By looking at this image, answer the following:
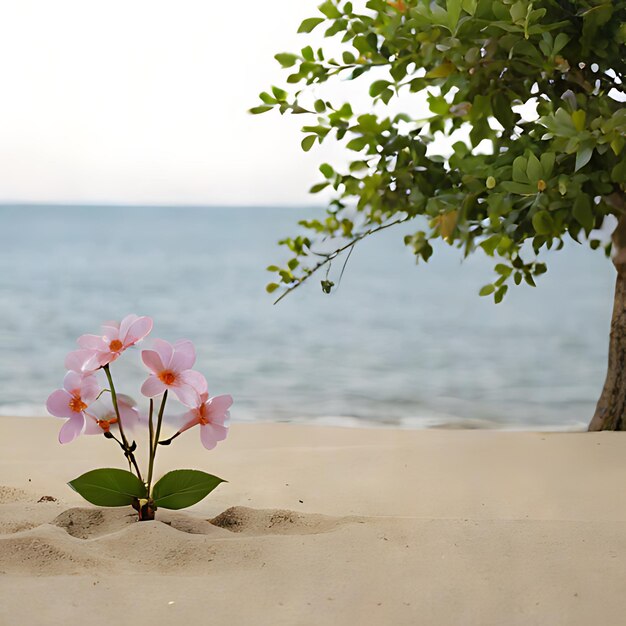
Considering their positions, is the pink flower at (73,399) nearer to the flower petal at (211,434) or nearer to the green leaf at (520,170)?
the flower petal at (211,434)

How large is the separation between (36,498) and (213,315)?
7237 millimetres

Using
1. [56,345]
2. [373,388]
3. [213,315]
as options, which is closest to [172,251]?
[213,315]

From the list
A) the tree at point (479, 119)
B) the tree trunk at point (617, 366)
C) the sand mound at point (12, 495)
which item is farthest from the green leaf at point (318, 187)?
the tree trunk at point (617, 366)

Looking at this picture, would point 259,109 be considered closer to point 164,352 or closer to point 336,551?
point 164,352

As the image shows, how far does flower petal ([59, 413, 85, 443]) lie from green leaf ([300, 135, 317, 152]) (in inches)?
27.8

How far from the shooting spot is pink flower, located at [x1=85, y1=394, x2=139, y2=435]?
1386 mm

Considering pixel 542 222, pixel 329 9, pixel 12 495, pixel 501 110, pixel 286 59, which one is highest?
pixel 329 9

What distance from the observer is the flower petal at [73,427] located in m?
1.36

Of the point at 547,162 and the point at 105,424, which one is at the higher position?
the point at 547,162

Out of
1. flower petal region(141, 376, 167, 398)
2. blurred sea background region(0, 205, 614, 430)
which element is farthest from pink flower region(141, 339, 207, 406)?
blurred sea background region(0, 205, 614, 430)

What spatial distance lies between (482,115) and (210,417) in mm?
779

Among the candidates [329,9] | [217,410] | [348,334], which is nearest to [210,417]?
[217,410]

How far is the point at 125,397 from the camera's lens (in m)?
1.40

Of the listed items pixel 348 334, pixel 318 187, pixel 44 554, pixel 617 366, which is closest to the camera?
pixel 44 554
